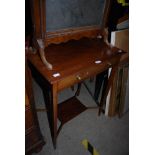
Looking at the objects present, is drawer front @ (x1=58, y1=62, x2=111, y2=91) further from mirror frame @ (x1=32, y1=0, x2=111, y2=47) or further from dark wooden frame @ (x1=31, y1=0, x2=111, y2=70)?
mirror frame @ (x1=32, y1=0, x2=111, y2=47)

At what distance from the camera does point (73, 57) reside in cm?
128

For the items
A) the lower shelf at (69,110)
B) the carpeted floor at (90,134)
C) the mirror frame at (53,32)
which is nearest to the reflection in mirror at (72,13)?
the mirror frame at (53,32)

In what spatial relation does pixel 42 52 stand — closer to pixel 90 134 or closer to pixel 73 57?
pixel 73 57

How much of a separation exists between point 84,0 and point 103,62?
43 cm

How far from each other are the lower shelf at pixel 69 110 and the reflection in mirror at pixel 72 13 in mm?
863

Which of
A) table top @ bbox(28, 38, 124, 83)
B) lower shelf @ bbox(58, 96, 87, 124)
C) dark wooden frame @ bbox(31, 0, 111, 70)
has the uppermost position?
dark wooden frame @ bbox(31, 0, 111, 70)

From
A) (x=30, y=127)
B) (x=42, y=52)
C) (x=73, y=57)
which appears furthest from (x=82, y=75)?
(x=30, y=127)

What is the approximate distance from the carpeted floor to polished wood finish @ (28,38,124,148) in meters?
0.13

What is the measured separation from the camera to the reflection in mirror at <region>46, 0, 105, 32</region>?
3.39ft

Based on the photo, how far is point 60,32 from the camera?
1136mm

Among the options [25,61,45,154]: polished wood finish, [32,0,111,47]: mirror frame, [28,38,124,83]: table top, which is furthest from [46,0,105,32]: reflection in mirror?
[25,61,45,154]: polished wood finish

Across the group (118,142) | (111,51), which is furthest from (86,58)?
(118,142)

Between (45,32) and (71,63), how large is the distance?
265 millimetres
